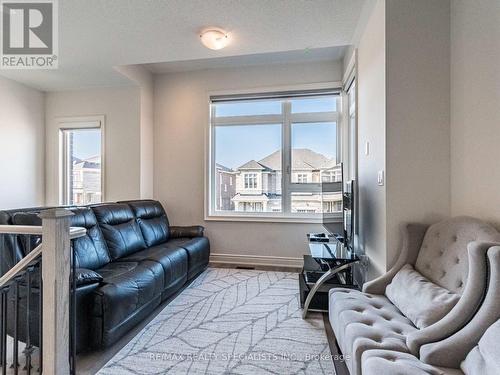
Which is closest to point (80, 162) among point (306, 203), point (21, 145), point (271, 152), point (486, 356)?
point (21, 145)

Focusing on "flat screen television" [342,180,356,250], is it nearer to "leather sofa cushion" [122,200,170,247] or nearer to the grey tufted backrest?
the grey tufted backrest

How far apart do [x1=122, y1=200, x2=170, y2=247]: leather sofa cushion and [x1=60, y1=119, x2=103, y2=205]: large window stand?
3.77ft

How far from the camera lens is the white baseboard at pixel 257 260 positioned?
388cm

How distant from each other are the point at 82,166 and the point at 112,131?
2.73ft

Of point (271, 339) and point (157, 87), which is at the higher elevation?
point (157, 87)

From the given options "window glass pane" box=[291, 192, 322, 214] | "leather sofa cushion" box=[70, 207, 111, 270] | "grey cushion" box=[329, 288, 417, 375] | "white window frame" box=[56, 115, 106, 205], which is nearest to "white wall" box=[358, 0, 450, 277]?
"grey cushion" box=[329, 288, 417, 375]

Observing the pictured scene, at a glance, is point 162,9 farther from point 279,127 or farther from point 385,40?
point 279,127

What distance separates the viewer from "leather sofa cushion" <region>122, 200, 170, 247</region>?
3.33 m

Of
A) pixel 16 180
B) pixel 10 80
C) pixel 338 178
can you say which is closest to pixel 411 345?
pixel 338 178

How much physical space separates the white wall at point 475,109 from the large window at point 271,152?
6.44 feet

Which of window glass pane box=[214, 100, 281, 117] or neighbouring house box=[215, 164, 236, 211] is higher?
window glass pane box=[214, 100, 281, 117]

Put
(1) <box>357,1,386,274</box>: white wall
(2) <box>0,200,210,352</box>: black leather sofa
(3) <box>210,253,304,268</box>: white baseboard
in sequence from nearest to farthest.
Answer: (2) <box>0,200,210,352</box>: black leather sofa < (1) <box>357,1,386,274</box>: white wall < (3) <box>210,253,304,268</box>: white baseboard

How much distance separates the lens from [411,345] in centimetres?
122

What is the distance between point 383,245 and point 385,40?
5.22 ft
